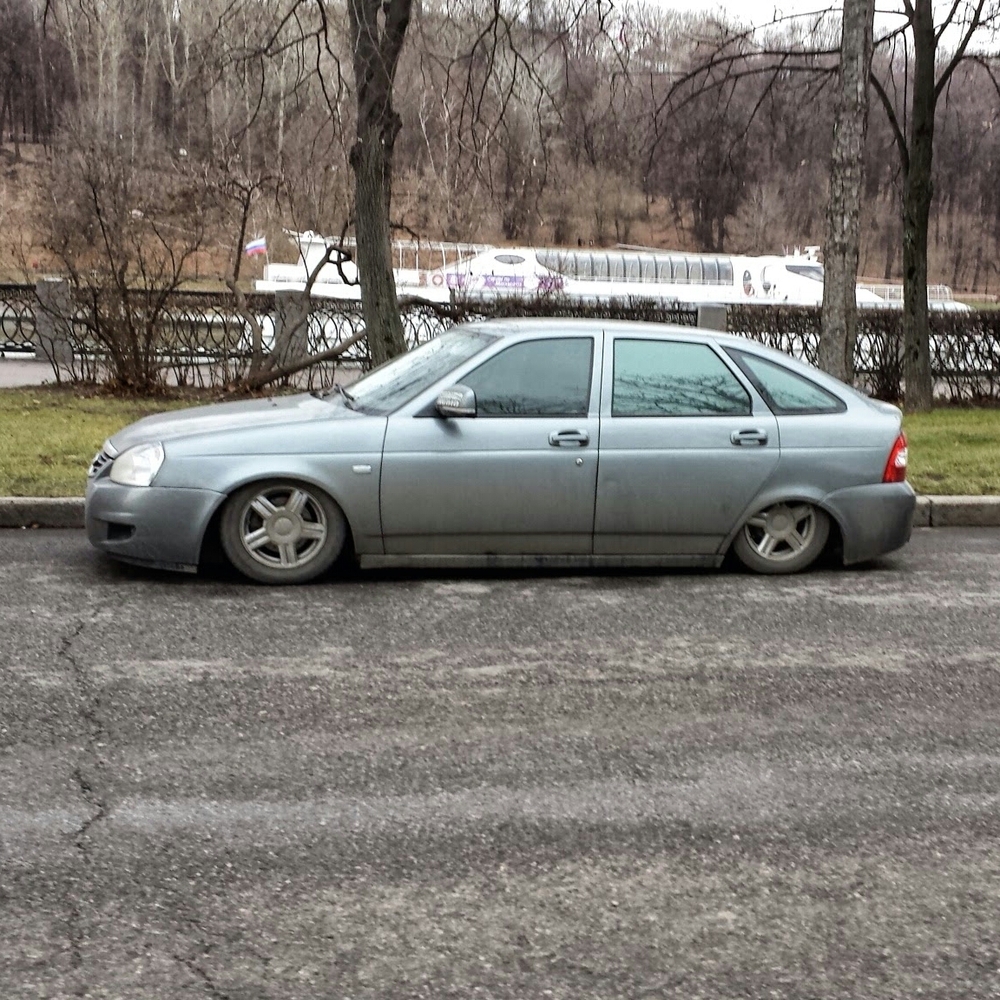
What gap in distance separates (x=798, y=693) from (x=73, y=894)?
319cm

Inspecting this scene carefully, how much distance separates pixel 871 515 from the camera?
8.24m

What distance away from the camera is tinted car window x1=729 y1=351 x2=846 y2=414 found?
8297 mm

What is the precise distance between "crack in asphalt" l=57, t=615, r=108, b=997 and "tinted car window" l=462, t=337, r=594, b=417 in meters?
2.55

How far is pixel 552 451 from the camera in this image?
782 cm

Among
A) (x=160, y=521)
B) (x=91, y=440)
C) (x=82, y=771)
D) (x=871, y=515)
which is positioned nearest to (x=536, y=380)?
(x=871, y=515)

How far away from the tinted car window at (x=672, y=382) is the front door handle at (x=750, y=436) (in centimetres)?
14

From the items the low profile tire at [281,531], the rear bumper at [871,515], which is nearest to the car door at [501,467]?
the low profile tire at [281,531]

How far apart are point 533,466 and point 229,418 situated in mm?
1738

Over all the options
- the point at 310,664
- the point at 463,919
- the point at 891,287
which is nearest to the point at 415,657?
the point at 310,664

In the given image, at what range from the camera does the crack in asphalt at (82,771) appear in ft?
11.6

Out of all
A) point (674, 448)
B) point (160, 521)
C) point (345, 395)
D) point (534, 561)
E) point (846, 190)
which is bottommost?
point (534, 561)

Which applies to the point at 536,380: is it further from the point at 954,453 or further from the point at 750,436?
the point at 954,453

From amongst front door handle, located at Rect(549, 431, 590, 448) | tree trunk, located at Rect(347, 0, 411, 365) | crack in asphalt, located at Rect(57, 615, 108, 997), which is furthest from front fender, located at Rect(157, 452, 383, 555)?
tree trunk, located at Rect(347, 0, 411, 365)

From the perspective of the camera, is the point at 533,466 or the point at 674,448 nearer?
the point at 533,466
